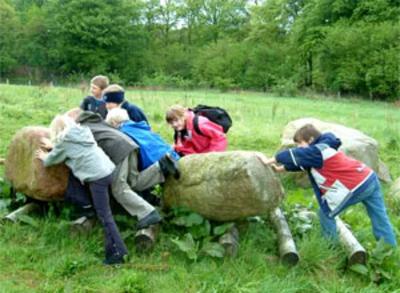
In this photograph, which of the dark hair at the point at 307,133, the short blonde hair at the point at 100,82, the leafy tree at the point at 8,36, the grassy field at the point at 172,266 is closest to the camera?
the grassy field at the point at 172,266

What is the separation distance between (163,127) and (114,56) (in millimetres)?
45521

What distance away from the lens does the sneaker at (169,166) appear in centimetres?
498

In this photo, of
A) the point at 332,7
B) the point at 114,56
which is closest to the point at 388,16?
the point at 332,7

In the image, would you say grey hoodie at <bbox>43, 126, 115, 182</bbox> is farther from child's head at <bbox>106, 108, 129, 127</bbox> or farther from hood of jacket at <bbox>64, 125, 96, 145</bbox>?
child's head at <bbox>106, 108, 129, 127</bbox>

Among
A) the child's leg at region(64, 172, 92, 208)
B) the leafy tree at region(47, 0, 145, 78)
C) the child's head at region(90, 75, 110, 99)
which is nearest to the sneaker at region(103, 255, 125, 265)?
the child's leg at region(64, 172, 92, 208)

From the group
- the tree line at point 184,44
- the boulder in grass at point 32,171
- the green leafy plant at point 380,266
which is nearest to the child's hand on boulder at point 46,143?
the boulder in grass at point 32,171

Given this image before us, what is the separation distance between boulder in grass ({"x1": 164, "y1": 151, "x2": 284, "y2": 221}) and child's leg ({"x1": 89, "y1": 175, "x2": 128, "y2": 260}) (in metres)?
0.83

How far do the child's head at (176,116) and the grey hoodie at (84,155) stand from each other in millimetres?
1308

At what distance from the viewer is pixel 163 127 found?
11.0 m

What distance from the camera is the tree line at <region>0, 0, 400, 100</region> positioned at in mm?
43594

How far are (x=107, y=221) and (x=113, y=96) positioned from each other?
194cm

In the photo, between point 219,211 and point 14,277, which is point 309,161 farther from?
point 14,277

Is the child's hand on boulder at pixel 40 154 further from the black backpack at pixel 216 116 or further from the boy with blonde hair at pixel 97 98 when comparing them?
the black backpack at pixel 216 116

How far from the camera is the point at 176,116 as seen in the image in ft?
18.6
